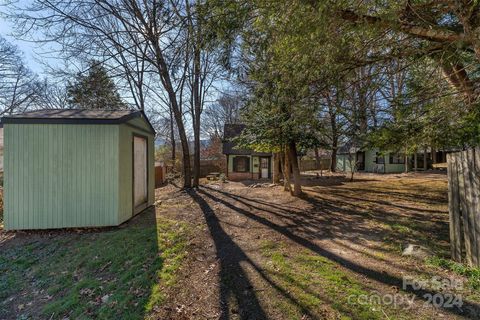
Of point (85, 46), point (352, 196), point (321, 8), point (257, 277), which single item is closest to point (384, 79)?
point (321, 8)

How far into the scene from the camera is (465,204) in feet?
10.9

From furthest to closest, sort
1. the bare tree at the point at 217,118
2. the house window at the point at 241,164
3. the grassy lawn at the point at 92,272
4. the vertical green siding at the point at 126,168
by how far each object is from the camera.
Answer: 1. the bare tree at the point at 217,118
2. the house window at the point at 241,164
3. the vertical green siding at the point at 126,168
4. the grassy lawn at the point at 92,272

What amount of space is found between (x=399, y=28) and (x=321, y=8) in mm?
1162

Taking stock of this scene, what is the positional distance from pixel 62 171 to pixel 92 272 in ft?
9.55

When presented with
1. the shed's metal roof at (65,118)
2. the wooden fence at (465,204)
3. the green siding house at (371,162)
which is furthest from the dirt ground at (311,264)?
the green siding house at (371,162)

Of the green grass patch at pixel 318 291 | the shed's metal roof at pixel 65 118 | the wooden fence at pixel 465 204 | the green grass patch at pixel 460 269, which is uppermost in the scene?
the shed's metal roof at pixel 65 118

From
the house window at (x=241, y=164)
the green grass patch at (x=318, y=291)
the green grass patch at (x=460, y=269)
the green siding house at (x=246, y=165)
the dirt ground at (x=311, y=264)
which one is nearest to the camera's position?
the green grass patch at (x=318, y=291)

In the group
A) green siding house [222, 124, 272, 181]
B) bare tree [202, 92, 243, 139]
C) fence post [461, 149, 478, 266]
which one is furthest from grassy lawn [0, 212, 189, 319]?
bare tree [202, 92, 243, 139]

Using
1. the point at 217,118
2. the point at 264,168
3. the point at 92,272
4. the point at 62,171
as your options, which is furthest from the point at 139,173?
the point at 217,118

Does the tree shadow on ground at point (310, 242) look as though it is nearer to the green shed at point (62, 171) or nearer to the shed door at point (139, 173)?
the shed door at point (139, 173)

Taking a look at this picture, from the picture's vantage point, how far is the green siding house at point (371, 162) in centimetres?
2197

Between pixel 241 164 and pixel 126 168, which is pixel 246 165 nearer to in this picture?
pixel 241 164

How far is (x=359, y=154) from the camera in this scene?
25.1 meters

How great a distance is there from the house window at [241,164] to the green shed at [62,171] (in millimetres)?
13046
